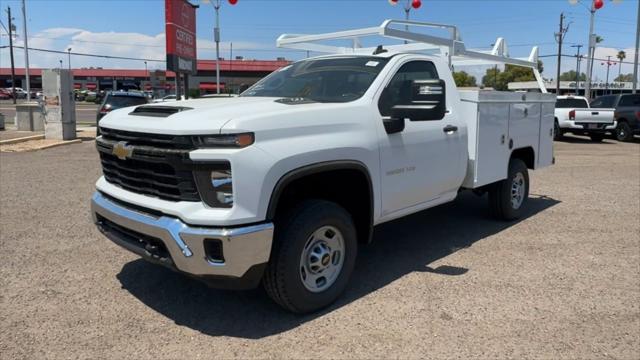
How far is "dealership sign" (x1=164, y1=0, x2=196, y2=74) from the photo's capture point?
20375mm

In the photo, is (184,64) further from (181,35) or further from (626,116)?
(626,116)

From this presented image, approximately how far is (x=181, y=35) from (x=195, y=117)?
19.1m

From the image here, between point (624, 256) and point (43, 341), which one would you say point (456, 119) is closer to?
point (624, 256)

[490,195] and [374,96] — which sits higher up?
[374,96]

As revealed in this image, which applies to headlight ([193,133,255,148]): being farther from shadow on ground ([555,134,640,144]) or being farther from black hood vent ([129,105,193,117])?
shadow on ground ([555,134,640,144])

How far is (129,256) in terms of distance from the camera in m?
5.31

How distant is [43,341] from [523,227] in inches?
216

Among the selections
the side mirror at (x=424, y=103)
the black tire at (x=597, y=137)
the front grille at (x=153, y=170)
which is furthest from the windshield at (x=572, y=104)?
the front grille at (x=153, y=170)

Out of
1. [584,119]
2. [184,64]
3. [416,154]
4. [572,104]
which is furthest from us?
[184,64]

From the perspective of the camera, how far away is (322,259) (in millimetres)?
4109

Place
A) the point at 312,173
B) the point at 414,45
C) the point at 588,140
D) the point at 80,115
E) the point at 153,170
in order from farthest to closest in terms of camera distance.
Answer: the point at 80,115 → the point at 588,140 → the point at 414,45 → the point at 312,173 → the point at 153,170

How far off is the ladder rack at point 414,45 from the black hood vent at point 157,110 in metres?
2.13

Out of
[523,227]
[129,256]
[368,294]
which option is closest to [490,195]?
[523,227]

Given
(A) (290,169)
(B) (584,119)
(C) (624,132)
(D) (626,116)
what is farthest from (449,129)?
(C) (624,132)
